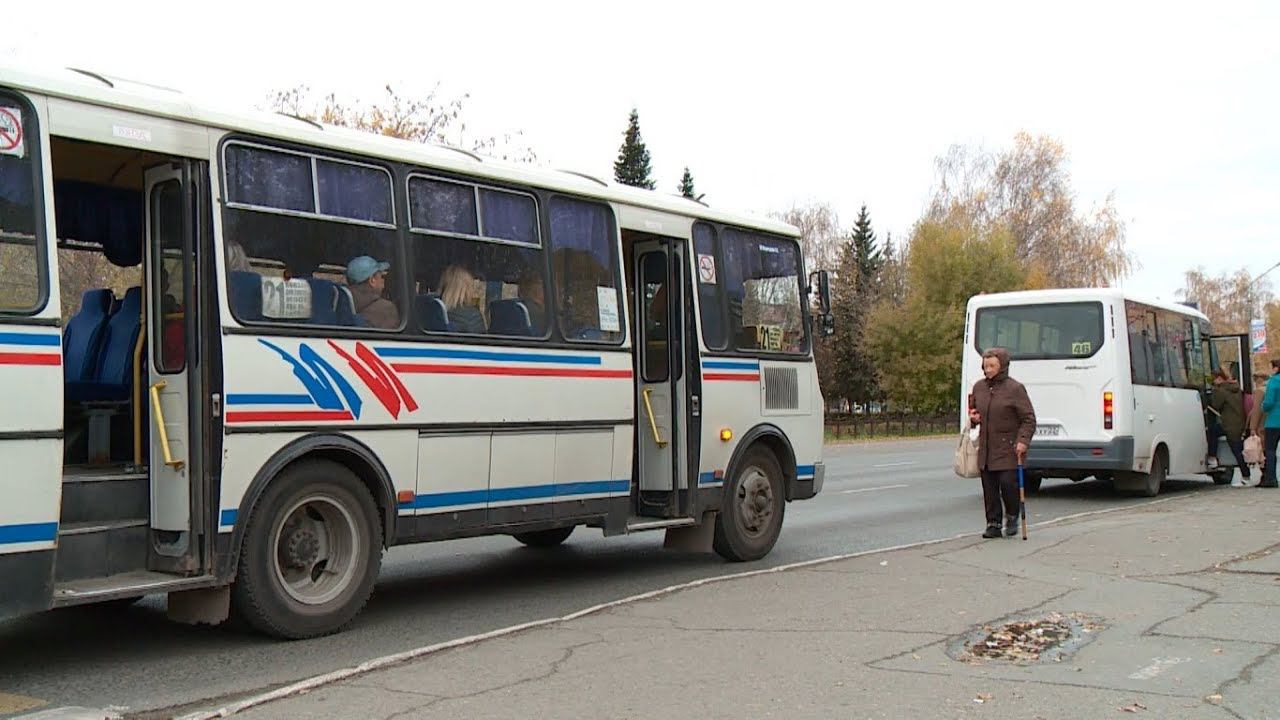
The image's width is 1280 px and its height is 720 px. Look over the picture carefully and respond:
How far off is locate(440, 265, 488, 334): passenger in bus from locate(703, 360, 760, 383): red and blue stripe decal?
265cm

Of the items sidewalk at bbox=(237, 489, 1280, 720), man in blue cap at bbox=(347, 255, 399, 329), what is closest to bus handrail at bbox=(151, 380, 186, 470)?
man in blue cap at bbox=(347, 255, 399, 329)

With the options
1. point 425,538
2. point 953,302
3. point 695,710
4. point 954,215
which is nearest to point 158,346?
point 425,538

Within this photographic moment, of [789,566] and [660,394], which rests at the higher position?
[660,394]

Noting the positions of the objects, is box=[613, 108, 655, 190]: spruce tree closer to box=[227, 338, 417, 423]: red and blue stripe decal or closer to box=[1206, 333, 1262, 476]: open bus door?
box=[1206, 333, 1262, 476]: open bus door

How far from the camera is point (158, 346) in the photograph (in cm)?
745

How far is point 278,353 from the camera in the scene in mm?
7543

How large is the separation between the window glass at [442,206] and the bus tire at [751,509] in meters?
3.54

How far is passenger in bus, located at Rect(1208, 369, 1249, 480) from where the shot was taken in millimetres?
19984

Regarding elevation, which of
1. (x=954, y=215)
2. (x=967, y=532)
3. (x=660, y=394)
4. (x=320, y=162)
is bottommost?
(x=967, y=532)

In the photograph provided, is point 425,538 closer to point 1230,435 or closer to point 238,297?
point 238,297

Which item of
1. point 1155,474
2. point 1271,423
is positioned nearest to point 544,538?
point 1155,474

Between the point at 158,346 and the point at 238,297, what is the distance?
536mm

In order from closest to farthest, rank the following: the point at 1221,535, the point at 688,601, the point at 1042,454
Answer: the point at 688,601, the point at 1221,535, the point at 1042,454

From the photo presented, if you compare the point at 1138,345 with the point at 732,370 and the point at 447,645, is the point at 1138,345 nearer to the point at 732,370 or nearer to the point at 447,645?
the point at 732,370
